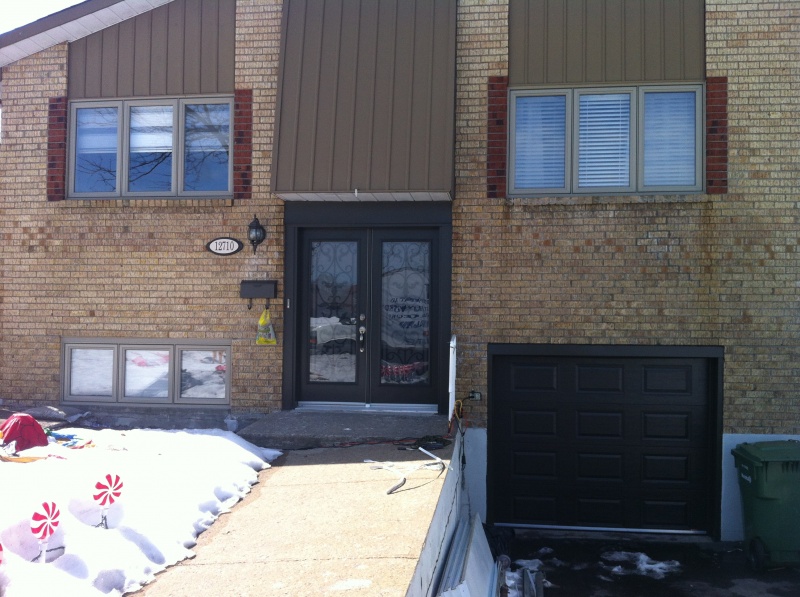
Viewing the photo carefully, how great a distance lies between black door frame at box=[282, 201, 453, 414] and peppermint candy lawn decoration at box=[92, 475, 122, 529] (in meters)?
4.20

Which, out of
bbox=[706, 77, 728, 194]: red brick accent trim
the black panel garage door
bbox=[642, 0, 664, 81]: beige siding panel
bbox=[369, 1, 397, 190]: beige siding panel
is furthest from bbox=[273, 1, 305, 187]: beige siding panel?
bbox=[706, 77, 728, 194]: red brick accent trim

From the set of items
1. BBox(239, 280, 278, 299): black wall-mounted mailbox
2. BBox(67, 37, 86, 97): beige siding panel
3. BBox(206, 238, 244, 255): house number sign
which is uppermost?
→ BBox(67, 37, 86, 97): beige siding panel

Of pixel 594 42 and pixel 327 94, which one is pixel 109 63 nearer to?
pixel 327 94

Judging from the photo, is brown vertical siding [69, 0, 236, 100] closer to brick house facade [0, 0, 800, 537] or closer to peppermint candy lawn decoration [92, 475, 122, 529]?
brick house facade [0, 0, 800, 537]

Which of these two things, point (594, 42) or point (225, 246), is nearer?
point (594, 42)

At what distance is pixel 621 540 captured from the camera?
26.2 ft

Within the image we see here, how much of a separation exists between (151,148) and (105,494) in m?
5.61

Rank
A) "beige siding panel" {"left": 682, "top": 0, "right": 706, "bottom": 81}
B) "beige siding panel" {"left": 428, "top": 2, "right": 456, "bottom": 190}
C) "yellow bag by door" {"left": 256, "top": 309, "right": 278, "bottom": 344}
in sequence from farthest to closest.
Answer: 1. "yellow bag by door" {"left": 256, "top": 309, "right": 278, "bottom": 344}
2. "beige siding panel" {"left": 682, "top": 0, "right": 706, "bottom": 81}
3. "beige siding panel" {"left": 428, "top": 2, "right": 456, "bottom": 190}

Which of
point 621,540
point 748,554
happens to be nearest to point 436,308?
point 621,540

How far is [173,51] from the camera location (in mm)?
8602

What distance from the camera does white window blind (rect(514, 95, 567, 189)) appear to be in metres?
8.27

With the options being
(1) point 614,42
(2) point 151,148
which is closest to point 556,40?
(1) point 614,42

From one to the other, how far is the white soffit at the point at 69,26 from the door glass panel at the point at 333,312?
3.44 m

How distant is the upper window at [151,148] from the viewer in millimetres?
8609
